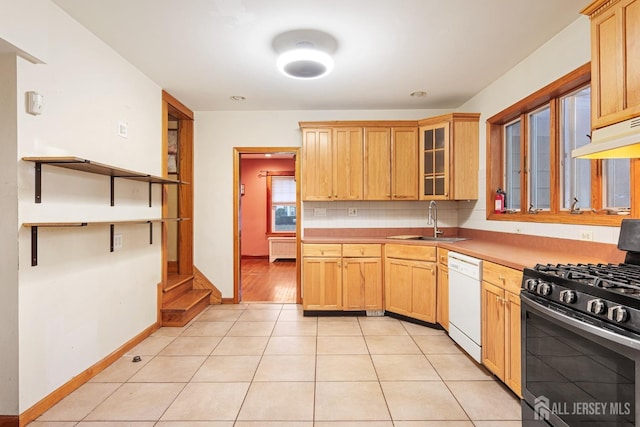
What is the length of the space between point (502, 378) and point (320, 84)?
2.99 meters

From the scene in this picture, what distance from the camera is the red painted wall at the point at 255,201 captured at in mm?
7977

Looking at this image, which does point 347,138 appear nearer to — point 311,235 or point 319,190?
point 319,190

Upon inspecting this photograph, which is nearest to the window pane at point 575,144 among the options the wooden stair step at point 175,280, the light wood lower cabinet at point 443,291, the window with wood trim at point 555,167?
the window with wood trim at point 555,167

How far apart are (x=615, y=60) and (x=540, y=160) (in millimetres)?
1430

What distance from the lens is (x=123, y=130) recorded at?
2848mm

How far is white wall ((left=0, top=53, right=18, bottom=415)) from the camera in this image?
5.92 feet

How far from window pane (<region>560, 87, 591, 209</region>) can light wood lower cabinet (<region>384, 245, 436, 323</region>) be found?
1.25 meters

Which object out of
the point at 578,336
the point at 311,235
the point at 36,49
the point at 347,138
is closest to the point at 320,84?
the point at 347,138

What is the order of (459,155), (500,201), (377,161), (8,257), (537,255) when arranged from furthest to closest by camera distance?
1. (377,161)
2. (459,155)
3. (500,201)
4. (537,255)
5. (8,257)

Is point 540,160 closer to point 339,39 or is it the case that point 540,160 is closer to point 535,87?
point 535,87

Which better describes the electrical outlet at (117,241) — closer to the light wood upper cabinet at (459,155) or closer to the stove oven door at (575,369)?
the stove oven door at (575,369)

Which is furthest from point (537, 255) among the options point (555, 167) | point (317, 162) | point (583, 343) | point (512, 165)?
point (317, 162)

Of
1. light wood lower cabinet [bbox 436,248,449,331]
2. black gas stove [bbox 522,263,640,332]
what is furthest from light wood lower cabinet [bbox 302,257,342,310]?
black gas stove [bbox 522,263,640,332]

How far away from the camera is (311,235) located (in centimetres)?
428
